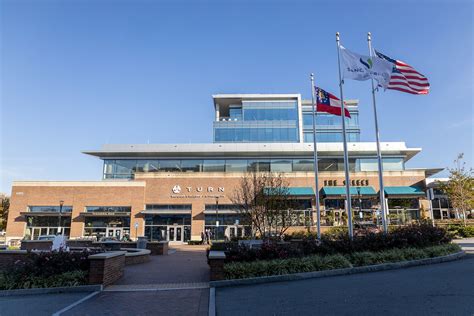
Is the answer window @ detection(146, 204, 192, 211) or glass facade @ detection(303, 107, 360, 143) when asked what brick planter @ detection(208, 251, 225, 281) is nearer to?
window @ detection(146, 204, 192, 211)

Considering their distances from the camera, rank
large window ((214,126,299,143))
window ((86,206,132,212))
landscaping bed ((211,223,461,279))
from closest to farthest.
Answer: landscaping bed ((211,223,461,279)) → window ((86,206,132,212)) → large window ((214,126,299,143))

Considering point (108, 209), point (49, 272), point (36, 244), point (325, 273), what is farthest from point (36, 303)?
point (108, 209)

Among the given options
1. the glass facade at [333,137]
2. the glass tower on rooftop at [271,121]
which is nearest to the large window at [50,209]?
the glass tower on rooftop at [271,121]

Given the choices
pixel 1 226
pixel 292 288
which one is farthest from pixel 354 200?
pixel 1 226

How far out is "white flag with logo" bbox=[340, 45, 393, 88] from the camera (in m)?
17.5

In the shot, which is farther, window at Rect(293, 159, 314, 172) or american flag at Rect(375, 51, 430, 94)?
window at Rect(293, 159, 314, 172)

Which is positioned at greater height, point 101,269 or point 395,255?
point 395,255

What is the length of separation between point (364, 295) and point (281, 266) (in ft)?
11.8

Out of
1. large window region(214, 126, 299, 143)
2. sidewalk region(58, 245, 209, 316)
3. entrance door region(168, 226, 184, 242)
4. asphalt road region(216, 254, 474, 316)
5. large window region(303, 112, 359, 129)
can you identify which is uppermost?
large window region(303, 112, 359, 129)

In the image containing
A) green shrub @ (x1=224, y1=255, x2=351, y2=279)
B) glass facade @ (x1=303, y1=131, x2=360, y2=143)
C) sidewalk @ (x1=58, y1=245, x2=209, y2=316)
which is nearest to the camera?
sidewalk @ (x1=58, y1=245, x2=209, y2=316)

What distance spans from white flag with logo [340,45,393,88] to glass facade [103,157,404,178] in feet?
102

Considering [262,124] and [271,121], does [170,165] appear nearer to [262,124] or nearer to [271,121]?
[262,124]

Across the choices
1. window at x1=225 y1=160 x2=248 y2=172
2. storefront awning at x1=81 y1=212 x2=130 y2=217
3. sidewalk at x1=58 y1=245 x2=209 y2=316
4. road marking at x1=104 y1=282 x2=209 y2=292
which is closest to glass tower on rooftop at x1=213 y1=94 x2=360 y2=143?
window at x1=225 y1=160 x2=248 y2=172

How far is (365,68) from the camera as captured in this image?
18125 millimetres
